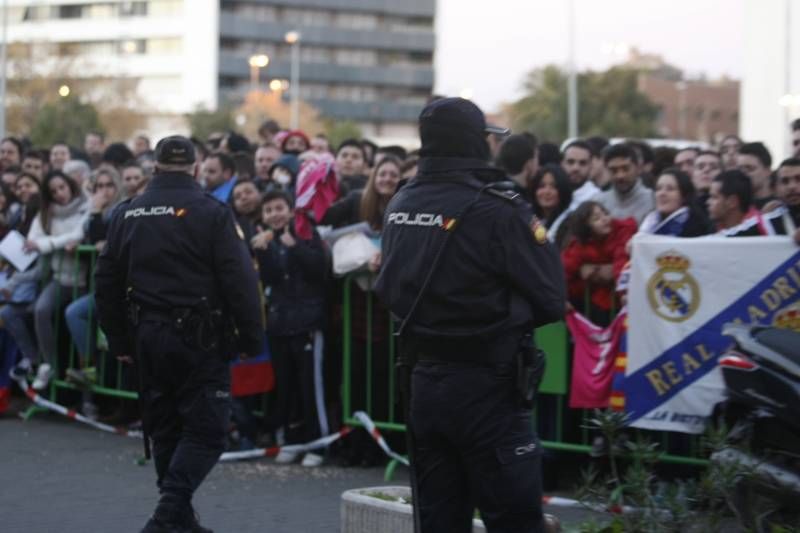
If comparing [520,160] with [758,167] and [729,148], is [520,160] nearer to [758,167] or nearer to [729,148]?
[758,167]

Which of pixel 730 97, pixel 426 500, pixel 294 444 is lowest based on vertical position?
pixel 294 444

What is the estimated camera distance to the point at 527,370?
5250 mm

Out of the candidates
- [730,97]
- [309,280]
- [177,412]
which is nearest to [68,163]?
[309,280]

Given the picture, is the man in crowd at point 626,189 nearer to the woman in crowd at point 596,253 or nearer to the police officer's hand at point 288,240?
the woman in crowd at point 596,253

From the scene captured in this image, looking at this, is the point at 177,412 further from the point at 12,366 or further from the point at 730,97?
the point at 730,97

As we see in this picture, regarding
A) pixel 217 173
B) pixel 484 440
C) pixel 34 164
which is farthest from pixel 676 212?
pixel 34 164

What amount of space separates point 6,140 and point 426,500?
11791 mm

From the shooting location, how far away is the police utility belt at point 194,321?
7203 millimetres

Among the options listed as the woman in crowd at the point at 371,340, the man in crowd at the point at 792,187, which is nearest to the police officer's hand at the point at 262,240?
the woman in crowd at the point at 371,340

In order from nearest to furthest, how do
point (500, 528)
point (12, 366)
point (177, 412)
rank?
point (500, 528), point (177, 412), point (12, 366)

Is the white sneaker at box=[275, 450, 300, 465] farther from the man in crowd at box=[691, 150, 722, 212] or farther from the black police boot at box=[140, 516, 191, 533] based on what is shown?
the man in crowd at box=[691, 150, 722, 212]

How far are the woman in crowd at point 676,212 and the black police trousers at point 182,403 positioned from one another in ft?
10.1

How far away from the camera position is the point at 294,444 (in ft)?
32.7

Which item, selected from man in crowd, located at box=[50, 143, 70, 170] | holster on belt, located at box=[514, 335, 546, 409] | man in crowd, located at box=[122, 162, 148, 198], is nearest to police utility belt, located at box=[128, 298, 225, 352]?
holster on belt, located at box=[514, 335, 546, 409]
